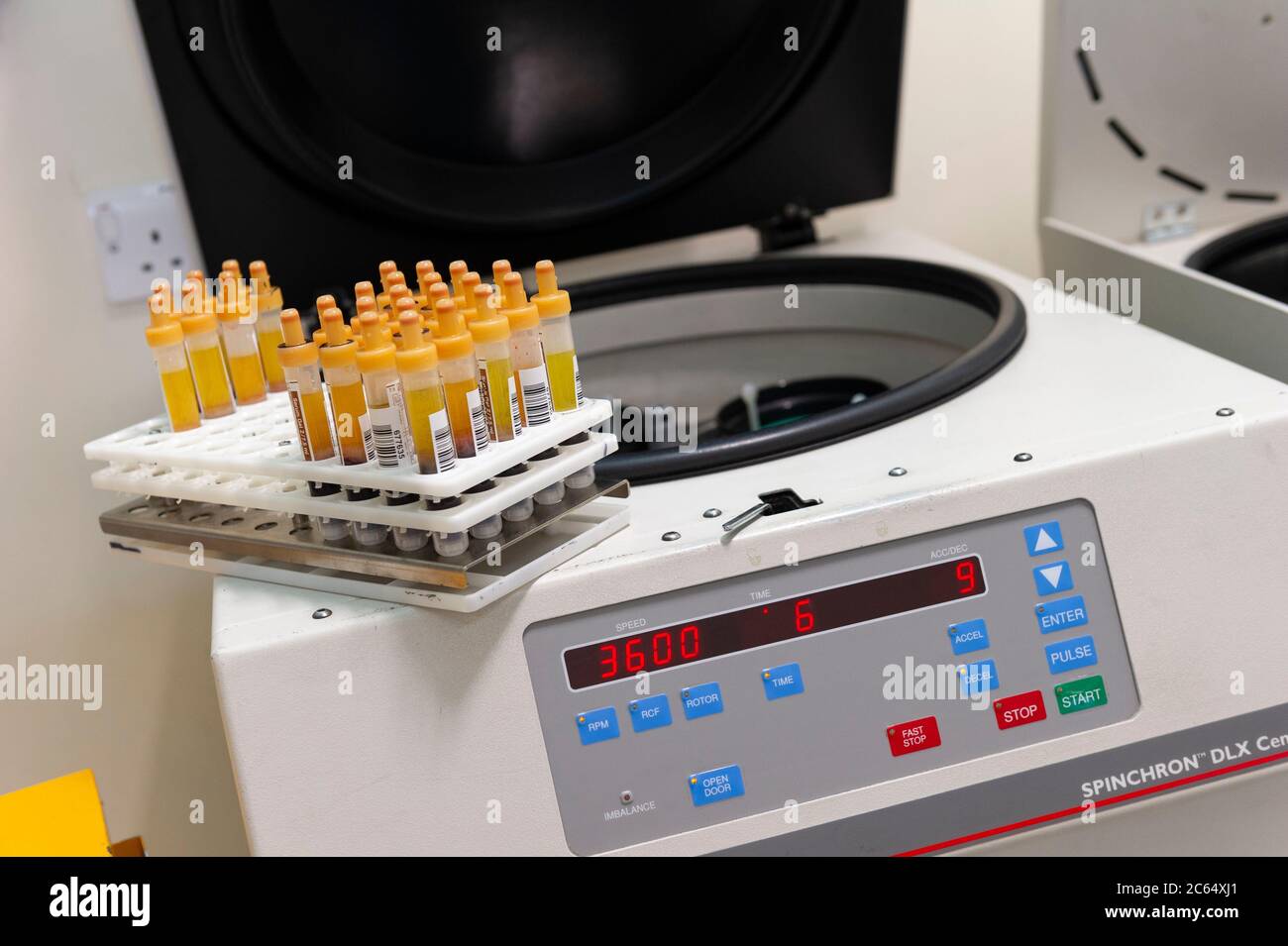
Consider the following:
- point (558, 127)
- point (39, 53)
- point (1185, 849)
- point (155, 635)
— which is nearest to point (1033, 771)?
point (1185, 849)

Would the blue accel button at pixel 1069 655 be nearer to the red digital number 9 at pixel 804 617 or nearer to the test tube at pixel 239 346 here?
the red digital number 9 at pixel 804 617

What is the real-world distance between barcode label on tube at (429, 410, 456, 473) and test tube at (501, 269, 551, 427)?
→ 85 mm

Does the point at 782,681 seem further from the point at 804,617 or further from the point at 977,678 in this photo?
the point at 977,678

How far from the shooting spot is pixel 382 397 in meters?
0.91

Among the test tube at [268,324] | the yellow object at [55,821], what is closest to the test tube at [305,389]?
the test tube at [268,324]

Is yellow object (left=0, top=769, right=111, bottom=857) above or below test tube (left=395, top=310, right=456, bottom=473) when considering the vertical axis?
below

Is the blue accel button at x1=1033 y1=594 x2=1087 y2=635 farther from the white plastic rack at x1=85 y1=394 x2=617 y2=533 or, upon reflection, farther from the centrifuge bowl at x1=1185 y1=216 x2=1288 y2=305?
the centrifuge bowl at x1=1185 y1=216 x2=1288 y2=305

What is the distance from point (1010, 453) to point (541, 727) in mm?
441

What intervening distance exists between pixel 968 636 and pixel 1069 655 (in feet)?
0.28

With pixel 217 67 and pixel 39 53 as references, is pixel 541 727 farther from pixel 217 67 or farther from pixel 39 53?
pixel 39 53

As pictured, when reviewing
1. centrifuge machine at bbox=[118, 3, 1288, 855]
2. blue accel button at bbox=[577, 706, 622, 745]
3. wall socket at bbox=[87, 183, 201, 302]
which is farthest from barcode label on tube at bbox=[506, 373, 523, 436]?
wall socket at bbox=[87, 183, 201, 302]

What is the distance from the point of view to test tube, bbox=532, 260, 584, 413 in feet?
3.28

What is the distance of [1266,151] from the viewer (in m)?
1.67

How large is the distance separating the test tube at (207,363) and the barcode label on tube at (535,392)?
35 centimetres
